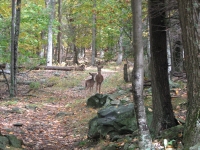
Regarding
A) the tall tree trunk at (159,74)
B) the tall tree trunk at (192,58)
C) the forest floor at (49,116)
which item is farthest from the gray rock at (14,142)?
the tall tree trunk at (192,58)

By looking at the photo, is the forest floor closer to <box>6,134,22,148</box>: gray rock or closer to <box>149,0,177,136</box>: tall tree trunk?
<box>6,134,22,148</box>: gray rock

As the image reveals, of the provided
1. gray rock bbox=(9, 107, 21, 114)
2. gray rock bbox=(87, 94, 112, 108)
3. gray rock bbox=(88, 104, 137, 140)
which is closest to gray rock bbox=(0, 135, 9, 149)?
gray rock bbox=(88, 104, 137, 140)

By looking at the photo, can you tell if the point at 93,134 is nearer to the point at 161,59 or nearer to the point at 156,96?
the point at 156,96

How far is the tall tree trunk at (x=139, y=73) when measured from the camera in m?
4.70

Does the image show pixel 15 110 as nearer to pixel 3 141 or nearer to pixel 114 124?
pixel 3 141

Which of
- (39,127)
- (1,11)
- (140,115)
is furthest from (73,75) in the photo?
(140,115)

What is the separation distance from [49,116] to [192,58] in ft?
24.8

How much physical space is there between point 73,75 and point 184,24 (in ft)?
56.8

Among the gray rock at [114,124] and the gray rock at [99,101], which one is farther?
the gray rock at [99,101]

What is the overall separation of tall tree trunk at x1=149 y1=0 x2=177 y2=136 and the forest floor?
56.2 inches

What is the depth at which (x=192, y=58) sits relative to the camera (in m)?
4.40

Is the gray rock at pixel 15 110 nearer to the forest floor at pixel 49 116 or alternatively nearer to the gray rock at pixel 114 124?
the forest floor at pixel 49 116

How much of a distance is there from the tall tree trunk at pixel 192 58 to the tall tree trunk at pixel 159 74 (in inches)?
64.5

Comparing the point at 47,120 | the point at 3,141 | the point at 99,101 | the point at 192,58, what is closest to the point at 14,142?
the point at 3,141
